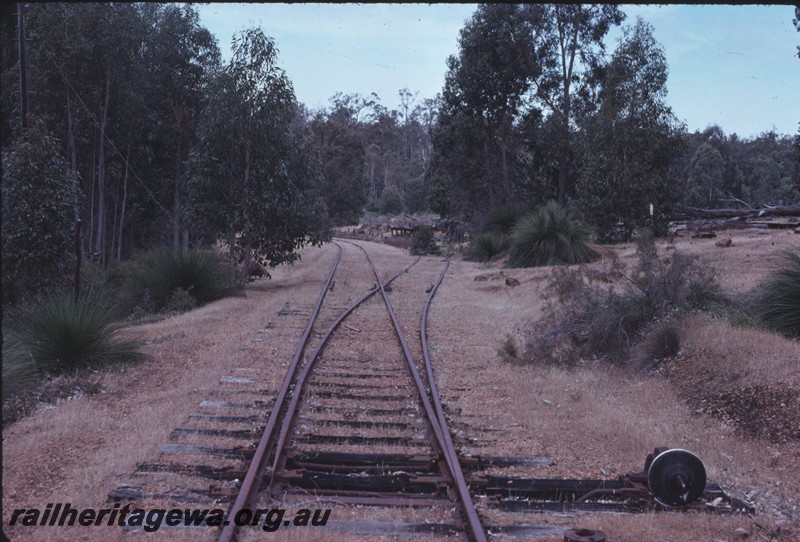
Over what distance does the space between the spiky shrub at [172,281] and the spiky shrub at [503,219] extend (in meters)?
17.6

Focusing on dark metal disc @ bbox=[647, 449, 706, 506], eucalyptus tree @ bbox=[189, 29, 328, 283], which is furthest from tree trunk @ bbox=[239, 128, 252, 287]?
dark metal disc @ bbox=[647, 449, 706, 506]

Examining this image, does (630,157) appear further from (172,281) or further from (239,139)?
(172,281)

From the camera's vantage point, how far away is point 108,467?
6312mm

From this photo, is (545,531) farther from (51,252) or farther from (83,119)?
(83,119)

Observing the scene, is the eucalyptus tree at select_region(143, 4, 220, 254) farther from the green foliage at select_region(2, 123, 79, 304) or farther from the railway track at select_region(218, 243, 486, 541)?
the railway track at select_region(218, 243, 486, 541)

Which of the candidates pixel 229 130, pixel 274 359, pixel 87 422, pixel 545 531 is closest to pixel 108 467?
pixel 87 422

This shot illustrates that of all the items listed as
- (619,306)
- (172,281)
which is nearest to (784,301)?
(619,306)

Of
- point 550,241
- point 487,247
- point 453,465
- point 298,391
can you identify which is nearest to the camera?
point 453,465

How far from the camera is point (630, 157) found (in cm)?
3086

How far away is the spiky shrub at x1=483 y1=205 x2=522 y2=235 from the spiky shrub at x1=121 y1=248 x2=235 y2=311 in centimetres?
1764

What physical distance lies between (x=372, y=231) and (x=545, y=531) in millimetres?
61820

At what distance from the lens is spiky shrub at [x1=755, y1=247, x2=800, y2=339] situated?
33.3ft

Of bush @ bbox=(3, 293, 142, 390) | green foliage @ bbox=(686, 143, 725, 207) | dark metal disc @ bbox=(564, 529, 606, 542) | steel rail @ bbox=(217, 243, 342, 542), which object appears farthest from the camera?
green foliage @ bbox=(686, 143, 725, 207)

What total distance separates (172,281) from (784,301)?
13.3m
